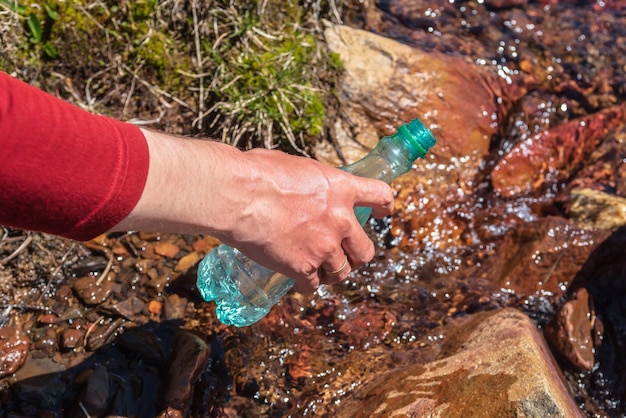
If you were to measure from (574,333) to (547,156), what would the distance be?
1659 millimetres

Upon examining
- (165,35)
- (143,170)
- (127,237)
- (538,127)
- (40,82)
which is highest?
(143,170)

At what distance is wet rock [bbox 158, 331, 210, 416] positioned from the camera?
310 centimetres

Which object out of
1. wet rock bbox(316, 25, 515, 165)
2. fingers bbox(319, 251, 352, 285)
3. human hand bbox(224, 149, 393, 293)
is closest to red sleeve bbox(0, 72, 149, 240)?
human hand bbox(224, 149, 393, 293)

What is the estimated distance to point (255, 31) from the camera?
4098 mm

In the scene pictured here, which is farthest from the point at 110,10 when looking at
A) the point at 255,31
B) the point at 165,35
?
the point at 255,31

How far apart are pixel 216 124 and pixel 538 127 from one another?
259cm

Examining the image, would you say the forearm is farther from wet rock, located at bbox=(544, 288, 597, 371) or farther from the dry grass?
wet rock, located at bbox=(544, 288, 597, 371)

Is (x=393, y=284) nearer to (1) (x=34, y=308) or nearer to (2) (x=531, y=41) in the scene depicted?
(1) (x=34, y=308)

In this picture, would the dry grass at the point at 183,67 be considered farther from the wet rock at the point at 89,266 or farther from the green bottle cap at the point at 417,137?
the green bottle cap at the point at 417,137

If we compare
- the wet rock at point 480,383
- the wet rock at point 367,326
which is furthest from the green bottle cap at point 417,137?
the wet rock at point 367,326

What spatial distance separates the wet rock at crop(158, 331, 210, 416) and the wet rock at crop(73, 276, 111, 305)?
504 millimetres

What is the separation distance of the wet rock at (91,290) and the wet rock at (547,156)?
2.78m

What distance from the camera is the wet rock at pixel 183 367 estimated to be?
310 cm

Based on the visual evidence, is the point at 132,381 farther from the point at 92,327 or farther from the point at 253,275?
the point at 253,275
